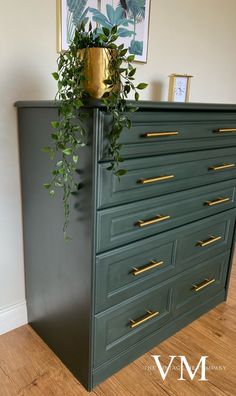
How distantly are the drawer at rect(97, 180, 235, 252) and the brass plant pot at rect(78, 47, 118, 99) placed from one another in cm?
43

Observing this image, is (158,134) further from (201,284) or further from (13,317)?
(13,317)

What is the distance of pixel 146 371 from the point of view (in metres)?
1.47

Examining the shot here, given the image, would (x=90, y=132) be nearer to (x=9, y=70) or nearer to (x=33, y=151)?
(x=33, y=151)

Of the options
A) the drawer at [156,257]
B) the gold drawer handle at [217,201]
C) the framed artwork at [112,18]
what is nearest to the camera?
the drawer at [156,257]

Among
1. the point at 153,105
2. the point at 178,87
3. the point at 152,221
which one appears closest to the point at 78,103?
the point at 153,105

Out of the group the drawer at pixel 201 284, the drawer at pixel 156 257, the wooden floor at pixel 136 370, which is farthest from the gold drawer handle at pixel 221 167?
the wooden floor at pixel 136 370

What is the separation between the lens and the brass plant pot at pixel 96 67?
1.04 meters

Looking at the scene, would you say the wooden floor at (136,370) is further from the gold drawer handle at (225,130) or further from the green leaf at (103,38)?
the green leaf at (103,38)

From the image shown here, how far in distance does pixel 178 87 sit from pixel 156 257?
107cm

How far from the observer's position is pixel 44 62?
1.48 metres

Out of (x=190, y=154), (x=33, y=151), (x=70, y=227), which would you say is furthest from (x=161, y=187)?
(x=33, y=151)

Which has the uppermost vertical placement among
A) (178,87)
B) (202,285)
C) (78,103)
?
(178,87)

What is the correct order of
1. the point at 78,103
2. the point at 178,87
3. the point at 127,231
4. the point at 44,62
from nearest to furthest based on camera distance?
the point at 78,103
the point at 127,231
the point at 44,62
the point at 178,87

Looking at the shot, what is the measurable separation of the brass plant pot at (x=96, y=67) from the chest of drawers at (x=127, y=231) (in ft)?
0.29
